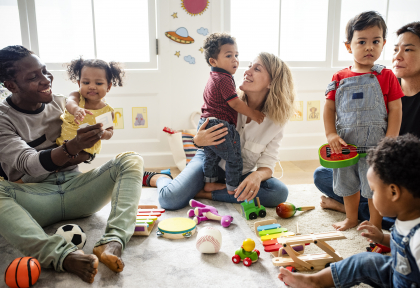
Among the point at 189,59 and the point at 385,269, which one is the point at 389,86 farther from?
the point at 189,59

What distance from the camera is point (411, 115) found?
5.27ft

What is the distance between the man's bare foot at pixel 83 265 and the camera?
1.16 m

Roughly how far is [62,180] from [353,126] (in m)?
1.42

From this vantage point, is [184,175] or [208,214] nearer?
[208,214]

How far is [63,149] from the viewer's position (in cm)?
130

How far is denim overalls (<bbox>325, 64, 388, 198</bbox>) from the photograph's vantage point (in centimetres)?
151

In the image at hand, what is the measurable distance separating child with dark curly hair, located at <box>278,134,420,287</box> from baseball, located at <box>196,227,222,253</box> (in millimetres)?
509

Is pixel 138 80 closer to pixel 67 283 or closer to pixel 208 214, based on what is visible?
pixel 208 214

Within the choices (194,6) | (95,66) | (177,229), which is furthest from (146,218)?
(194,6)

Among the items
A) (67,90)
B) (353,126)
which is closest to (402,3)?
(353,126)

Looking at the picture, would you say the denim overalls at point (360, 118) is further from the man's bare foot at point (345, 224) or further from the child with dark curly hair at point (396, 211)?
the child with dark curly hair at point (396, 211)

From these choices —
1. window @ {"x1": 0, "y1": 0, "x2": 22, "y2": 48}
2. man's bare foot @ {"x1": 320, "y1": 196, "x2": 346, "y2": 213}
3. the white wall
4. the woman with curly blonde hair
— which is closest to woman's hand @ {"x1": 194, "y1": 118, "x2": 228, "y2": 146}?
the woman with curly blonde hair

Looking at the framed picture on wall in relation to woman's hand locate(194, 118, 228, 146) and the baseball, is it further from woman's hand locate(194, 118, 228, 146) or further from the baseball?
the baseball

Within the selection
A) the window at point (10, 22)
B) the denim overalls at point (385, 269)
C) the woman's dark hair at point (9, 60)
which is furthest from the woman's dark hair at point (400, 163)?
the window at point (10, 22)
